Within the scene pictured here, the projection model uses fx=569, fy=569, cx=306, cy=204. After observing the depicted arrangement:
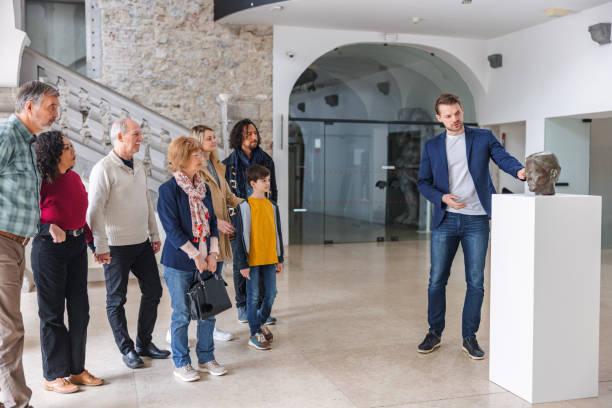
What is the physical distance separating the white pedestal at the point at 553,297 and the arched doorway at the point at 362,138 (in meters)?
6.82

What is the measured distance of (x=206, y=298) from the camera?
3236 mm

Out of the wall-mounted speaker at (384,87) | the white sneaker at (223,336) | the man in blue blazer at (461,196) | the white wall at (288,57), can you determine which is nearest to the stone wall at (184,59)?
the white wall at (288,57)

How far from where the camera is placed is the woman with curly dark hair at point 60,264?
301 centimetres

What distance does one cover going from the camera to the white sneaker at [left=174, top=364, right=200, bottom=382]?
3.32m

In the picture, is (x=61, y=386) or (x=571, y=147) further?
(x=571, y=147)

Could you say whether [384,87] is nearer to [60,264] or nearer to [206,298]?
[206,298]

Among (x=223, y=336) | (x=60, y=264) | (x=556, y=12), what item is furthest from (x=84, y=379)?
(x=556, y=12)

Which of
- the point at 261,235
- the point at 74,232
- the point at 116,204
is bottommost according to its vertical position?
the point at 261,235

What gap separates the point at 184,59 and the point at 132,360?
6320 millimetres

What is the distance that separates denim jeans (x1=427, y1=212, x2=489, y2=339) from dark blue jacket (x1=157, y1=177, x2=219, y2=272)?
1.63 metres

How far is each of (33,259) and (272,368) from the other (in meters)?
1.54

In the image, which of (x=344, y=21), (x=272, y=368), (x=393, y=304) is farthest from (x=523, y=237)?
(x=344, y=21)

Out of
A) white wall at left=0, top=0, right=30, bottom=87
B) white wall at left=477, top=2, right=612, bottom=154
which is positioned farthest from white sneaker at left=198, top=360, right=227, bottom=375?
white wall at left=477, top=2, right=612, bottom=154

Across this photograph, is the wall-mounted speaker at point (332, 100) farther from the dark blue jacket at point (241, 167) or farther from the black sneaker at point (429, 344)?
the black sneaker at point (429, 344)
